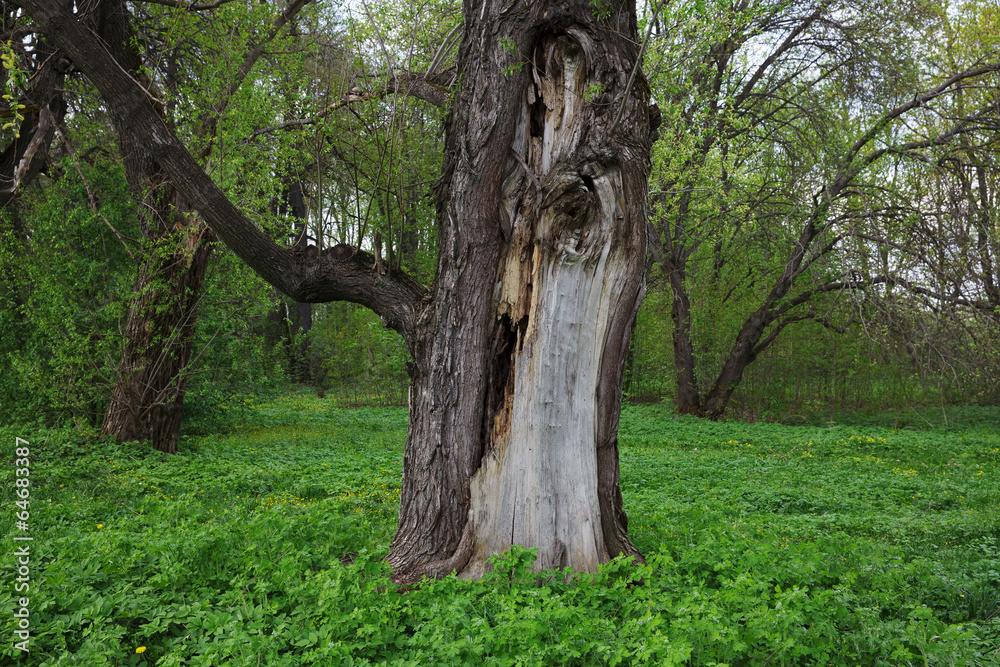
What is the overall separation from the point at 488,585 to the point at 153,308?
7.62 metres

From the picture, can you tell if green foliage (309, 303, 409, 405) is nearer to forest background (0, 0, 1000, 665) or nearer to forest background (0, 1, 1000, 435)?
forest background (0, 0, 1000, 665)

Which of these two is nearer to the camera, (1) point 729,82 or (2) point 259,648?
(2) point 259,648

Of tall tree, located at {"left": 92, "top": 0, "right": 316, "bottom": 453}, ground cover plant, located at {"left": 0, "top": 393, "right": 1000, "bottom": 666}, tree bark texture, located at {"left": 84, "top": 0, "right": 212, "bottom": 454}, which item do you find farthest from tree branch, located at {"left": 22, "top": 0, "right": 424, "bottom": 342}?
tree bark texture, located at {"left": 84, "top": 0, "right": 212, "bottom": 454}

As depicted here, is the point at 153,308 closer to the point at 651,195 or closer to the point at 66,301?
the point at 66,301

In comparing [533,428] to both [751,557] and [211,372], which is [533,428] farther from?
[211,372]

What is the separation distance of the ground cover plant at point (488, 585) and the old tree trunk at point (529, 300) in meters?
0.40

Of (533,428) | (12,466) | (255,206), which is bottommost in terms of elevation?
(12,466)

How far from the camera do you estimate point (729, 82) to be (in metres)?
15.3

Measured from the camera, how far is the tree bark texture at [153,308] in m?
8.88

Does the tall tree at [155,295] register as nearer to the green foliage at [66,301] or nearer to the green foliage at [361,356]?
the green foliage at [66,301]

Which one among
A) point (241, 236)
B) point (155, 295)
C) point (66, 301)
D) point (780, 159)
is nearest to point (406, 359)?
point (241, 236)

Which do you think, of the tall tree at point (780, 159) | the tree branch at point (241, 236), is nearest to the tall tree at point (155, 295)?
the tree branch at point (241, 236)

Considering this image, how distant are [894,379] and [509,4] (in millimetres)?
17612

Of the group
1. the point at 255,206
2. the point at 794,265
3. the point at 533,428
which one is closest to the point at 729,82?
the point at 794,265
